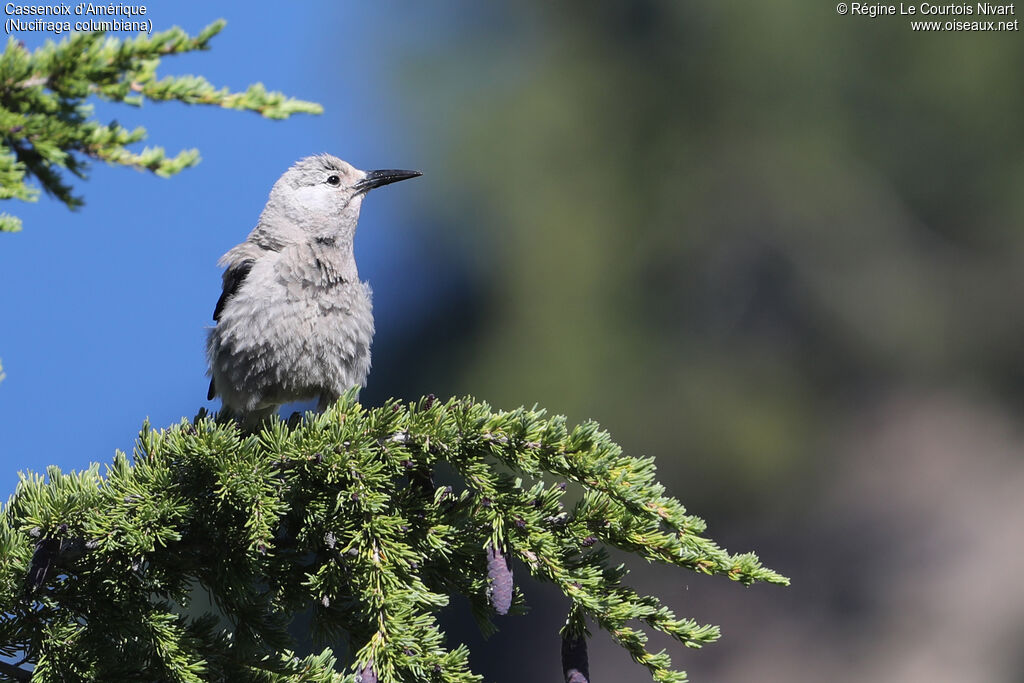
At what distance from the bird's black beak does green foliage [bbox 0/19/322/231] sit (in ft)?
8.08

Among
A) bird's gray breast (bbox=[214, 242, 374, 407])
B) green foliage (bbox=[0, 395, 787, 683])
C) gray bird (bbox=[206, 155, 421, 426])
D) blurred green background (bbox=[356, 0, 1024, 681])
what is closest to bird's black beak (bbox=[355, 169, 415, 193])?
gray bird (bbox=[206, 155, 421, 426])

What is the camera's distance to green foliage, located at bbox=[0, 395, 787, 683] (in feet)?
6.56

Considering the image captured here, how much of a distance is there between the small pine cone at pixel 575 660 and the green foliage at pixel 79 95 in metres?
1.18

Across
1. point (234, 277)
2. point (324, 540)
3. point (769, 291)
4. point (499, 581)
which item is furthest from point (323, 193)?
point (769, 291)

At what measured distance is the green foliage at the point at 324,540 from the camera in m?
2.00

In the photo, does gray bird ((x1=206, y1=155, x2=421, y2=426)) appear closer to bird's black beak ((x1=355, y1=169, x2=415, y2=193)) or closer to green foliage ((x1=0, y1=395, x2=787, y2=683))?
bird's black beak ((x1=355, y1=169, x2=415, y2=193))

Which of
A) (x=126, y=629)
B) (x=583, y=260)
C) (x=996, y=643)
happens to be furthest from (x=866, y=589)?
(x=126, y=629)

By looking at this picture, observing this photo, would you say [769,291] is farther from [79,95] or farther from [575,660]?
[79,95]

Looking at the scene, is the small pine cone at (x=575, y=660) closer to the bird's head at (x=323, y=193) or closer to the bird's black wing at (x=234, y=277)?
the bird's black wing at (x=234, y=277)

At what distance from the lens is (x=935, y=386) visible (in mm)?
12742

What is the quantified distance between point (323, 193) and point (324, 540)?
2.37 metres

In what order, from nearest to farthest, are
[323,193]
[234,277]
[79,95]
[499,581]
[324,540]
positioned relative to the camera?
1. [79,95]
2. [499,581]
3. [324,540]
4. [234,277]
5. [323,193]

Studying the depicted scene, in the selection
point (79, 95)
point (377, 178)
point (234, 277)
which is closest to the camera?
point (79, 95)

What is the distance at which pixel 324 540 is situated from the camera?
2146 mm
